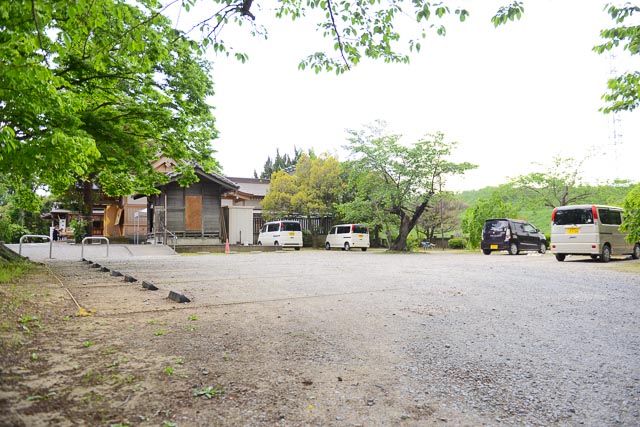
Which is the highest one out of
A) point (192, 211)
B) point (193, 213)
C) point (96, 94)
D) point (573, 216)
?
point (96, 94)

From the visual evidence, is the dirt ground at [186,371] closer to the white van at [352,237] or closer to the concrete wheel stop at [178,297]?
the concrete wheel stop at [178,297]

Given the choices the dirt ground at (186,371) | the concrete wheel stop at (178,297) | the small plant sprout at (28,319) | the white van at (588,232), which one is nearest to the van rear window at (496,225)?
the white van at (588,232)

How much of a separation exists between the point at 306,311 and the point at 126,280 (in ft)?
13.8

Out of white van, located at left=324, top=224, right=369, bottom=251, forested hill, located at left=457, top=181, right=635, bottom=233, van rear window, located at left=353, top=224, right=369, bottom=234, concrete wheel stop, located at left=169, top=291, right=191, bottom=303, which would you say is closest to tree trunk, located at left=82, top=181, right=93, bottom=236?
white van, located at left=324, top=224, right=369, bottom=251

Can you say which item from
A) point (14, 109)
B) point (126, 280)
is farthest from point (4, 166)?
point (126, 280)

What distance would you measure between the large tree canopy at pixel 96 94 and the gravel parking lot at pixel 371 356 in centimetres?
216

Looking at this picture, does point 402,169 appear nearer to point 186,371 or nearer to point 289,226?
point 289,226

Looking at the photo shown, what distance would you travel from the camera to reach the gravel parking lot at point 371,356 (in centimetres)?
217

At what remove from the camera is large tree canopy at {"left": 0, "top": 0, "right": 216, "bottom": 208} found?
368 cm

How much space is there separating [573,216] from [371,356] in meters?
12.6

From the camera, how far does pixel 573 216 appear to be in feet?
42.8

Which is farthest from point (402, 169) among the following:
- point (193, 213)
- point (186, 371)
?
point (186, 371)

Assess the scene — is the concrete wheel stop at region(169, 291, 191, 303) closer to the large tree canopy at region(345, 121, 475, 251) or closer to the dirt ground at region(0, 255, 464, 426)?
the dirt ground at region(0, 255, 464, 426)

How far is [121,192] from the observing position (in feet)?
39.1
